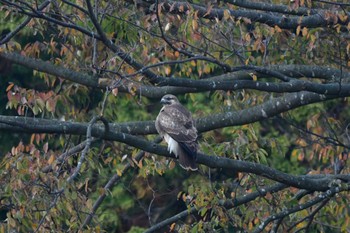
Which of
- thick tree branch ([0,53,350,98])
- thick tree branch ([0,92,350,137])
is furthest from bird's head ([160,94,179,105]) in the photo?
thick tree branch ([0,92,350,137])

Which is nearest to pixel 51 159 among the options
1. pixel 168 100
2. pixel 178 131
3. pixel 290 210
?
pixel 178 131

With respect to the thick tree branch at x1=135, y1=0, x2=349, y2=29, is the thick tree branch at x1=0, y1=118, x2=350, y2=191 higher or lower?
lower

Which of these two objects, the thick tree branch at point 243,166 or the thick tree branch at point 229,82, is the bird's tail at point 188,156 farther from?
the thick tree branch at point 229,82

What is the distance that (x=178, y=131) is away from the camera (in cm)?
997

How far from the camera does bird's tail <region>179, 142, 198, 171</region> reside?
368 inches

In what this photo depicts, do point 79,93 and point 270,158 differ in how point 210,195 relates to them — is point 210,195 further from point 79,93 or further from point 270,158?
point 270,158

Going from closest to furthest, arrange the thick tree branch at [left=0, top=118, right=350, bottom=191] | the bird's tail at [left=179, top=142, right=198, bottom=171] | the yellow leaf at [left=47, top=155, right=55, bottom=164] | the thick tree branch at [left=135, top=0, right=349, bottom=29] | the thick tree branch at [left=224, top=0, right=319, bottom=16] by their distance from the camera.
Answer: the thick tree branch at [left=0, top=118, right=350, bottom=191], the yellow leaf at [left=47, top=155, right=55, bottom=164], the bird's tail at [left=179, top=142, right=198, bottom=171], the thick tree branch at [left=224, top=0, right=319, bottom=16], the thick tree branch at [left=135, top=0, right=349, bottom=29]

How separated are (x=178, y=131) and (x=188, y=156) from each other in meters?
0.59

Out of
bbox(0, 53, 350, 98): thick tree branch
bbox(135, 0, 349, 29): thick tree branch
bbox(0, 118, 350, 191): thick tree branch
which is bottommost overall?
bbox(0, 118, 350, 191): thick tree branch

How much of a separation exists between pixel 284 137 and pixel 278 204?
6.08 m

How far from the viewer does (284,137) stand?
15961 mm

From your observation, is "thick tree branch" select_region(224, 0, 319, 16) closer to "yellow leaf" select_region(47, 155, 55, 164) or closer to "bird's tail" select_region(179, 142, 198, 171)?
"bird's tail" select_region(179, 142, 198, 171)

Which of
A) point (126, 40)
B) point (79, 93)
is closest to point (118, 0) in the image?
point (126, 40)

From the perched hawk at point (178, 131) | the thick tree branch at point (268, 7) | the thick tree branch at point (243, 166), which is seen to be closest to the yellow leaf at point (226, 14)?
the thick tree branch at point (268, 7)
